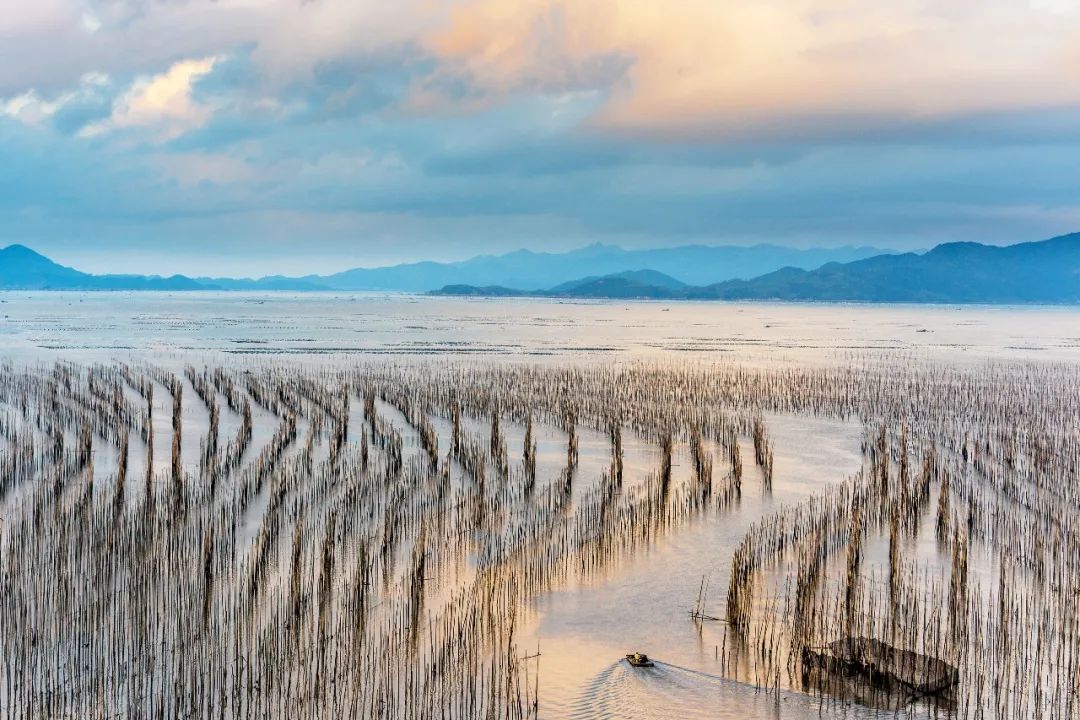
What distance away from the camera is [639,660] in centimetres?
710

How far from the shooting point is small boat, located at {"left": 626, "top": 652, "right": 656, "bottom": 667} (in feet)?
23.2

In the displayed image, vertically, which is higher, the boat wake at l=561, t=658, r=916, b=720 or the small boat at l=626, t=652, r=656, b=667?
the small boat at l=626, t=652, r=656, b=667

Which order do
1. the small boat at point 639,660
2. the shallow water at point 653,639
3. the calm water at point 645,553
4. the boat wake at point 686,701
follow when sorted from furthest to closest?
the small boat at point 639,660
the calm water at point 645,553
the shallow water at point 653,639
the boat wake at point 686,701

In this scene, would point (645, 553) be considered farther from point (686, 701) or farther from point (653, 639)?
point (686, 701)

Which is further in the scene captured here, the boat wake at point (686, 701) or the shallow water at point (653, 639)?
the shallow water at point (653, 639)

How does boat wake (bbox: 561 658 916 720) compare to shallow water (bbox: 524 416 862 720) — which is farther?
shallow water (bbox: 524 416 862 720)

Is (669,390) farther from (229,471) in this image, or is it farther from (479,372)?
(229,471)

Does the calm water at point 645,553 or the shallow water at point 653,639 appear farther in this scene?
the calm water at point 645,553

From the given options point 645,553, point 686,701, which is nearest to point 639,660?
point 686,701

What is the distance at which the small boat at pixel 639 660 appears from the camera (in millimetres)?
7070

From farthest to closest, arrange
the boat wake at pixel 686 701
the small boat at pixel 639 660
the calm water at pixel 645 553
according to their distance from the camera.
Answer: the small boat at pixel 639 660
the calm water at pixel 645 553
the boat wake at pixel 686 701

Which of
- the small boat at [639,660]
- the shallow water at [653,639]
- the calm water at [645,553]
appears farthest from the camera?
the small boat at [639,660]

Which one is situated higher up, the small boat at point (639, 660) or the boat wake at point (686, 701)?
the small boat at point (639, 660)

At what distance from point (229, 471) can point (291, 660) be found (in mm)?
7374
